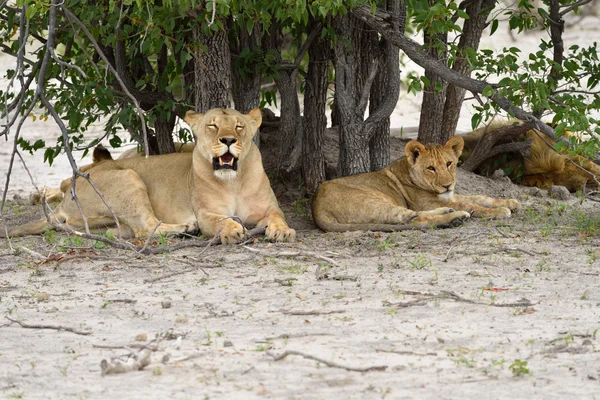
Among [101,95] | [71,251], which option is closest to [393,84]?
[101,95]

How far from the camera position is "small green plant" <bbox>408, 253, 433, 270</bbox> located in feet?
16.8

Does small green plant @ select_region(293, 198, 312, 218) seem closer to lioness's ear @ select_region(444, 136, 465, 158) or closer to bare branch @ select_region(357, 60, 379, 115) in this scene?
bare branch @ select_region(357, 60, 379, 115)

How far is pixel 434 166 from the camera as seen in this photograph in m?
6.95

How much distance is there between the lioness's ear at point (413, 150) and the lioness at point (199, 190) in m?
1.02

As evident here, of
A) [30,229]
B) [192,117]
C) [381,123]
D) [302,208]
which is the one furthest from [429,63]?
[30,229]

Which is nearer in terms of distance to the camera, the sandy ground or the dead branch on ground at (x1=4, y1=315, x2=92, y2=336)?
the sandy ground

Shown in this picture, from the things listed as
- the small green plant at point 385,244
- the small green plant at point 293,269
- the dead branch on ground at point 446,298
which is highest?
the small green plant at point 385,244

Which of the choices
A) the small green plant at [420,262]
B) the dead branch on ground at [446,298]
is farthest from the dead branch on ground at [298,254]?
the dead branch on ground at [446,298]

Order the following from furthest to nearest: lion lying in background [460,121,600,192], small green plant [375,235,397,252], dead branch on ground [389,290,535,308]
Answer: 1. lion lying in background [460,121,600,192]
2. small green plant [375,235,397,252]
3. dead branch on ground [389,290,535,308]

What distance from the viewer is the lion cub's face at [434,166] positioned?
22.7ft

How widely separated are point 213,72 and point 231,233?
1495 millimetres

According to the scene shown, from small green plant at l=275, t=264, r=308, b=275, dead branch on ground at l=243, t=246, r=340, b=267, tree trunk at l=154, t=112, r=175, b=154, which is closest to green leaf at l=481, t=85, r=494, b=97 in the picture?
dead branch on ground at l=243, t=246, r=340, b=267

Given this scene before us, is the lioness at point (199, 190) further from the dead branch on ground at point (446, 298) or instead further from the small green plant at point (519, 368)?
the small green plant at point (519, 368)

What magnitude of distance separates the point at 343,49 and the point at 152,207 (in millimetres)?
1855
